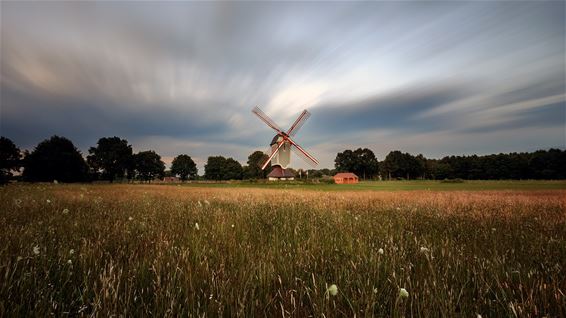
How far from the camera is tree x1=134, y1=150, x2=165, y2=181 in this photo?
133 meters

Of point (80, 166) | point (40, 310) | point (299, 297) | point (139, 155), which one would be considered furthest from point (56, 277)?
point (139, 155)

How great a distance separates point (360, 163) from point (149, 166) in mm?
131728

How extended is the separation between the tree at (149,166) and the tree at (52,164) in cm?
5559

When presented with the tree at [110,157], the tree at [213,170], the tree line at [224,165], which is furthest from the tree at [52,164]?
the tree at [213,170]

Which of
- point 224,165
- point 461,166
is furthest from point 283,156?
point 461,166

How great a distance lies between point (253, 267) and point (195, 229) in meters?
2.74

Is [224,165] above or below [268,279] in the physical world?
above

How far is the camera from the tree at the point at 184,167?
163 m

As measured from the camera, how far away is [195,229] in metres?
5.14

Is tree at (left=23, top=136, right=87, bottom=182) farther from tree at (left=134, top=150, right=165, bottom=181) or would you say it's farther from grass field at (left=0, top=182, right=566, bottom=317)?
grass field at (left=0, top=182, right=566, bottom=317)

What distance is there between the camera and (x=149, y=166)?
13700 centimetres

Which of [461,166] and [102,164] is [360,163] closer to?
[461,166]

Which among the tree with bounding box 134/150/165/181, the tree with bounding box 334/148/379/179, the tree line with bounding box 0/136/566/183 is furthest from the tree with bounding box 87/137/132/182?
the tree with bounding box 334/148/379/179

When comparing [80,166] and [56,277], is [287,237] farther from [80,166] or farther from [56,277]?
[80,166]
